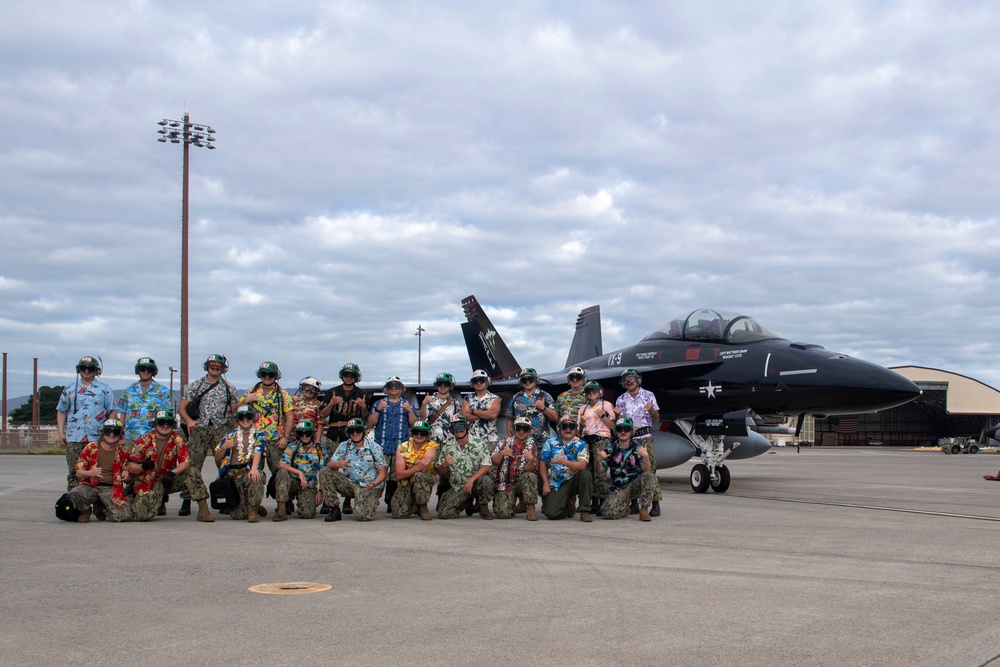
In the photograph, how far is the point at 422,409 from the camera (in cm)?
1033

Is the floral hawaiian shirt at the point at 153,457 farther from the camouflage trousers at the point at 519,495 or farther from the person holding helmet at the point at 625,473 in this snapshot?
the person holding helmet at the point at 625,473

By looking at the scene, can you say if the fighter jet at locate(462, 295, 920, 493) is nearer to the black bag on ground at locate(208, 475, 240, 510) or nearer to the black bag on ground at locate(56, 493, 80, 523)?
the black bag on ground at locate(208, 475, 240, 510)

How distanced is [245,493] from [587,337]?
56.7 ft

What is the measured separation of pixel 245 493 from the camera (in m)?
9.44

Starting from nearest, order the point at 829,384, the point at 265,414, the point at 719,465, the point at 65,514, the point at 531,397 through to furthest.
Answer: the point at 65,514 < the point at 265,414 < the point at 531,397 < the point at 829,384 < the point at 719,465

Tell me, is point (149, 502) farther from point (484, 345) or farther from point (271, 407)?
point (484, 345)

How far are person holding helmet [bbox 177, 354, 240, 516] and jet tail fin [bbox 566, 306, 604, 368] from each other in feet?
53.0

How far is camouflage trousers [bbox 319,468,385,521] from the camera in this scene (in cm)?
934

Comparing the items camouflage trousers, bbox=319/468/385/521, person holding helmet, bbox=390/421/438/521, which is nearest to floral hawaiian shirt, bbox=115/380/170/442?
camouflage trousers, bbox=319/468/385/521

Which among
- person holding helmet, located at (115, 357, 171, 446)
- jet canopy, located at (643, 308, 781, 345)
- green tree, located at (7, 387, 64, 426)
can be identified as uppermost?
jet canopy, located at (643, 308, 781, 345)

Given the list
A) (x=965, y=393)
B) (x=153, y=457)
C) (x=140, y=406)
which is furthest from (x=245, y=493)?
(x=965, y=393)

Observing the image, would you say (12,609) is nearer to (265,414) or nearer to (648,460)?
(265,414)

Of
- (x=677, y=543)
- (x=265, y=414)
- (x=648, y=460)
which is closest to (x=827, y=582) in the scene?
(x=677, y=543)

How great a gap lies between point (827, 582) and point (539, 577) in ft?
6.30
